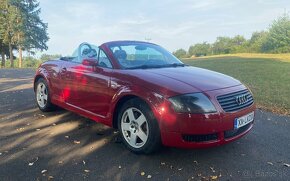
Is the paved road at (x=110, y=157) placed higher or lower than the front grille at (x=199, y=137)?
lower

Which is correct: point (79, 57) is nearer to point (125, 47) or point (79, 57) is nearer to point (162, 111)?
point (125, 47)

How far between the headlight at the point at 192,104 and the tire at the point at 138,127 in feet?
1.19

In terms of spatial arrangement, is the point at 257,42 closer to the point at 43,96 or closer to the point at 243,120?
the point at 43,96

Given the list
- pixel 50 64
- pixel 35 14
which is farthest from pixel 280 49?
pixel 50 64

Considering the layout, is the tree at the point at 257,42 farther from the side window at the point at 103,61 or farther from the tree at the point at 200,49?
the side window at the point at 103,61

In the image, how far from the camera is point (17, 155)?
3955 millimetres

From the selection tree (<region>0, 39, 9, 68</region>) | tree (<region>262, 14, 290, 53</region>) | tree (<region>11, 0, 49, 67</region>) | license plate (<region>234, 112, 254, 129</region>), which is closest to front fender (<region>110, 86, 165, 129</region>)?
license plate (<region>234, 112, 254, 129</region>)

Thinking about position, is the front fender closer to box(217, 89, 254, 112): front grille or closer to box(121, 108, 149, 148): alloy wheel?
box(121, 108, 149, 148): alloy wheel

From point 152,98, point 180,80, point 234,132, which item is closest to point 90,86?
point 152,98

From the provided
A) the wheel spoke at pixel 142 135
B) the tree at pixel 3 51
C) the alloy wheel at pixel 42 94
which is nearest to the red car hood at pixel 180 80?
the wheel spoke at pixel 142 135

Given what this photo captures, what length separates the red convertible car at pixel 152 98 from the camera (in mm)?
3533

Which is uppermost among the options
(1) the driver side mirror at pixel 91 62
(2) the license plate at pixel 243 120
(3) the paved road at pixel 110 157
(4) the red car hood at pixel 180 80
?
(1) the driver side mirror at pixel 91 62

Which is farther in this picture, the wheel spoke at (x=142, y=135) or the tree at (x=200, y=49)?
the tree at (x=200, y=49)

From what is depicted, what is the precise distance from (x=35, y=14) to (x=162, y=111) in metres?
45.1
